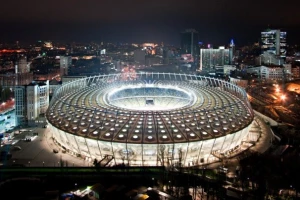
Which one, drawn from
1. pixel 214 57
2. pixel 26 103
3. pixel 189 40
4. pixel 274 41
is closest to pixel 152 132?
pixel 26 103

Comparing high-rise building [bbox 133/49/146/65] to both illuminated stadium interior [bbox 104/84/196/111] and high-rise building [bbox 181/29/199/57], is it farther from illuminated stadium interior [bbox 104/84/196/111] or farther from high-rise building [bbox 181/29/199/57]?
illuminated stadium interior [bbox 104/84/196/111]

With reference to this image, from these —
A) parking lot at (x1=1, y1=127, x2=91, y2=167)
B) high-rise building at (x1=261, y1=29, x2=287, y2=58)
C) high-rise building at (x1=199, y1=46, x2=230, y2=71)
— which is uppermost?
high-rise building at (x1=261, y1=29, x2=287, y2=58)

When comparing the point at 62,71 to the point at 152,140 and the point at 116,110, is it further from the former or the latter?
the point at 152,140

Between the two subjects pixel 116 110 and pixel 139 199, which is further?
pixel 116 110

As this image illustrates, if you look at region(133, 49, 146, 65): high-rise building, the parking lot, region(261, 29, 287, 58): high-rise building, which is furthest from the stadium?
region(261, 29, 287, 58): high-rise building

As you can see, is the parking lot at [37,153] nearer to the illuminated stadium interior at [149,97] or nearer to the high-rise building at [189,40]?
the illuminated stadium interior at [149,97]

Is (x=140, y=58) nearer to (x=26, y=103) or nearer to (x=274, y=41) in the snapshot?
(x=274, y=41)

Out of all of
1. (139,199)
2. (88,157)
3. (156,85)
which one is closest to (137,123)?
(88,157)

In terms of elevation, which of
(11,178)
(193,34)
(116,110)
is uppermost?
(193,34)
